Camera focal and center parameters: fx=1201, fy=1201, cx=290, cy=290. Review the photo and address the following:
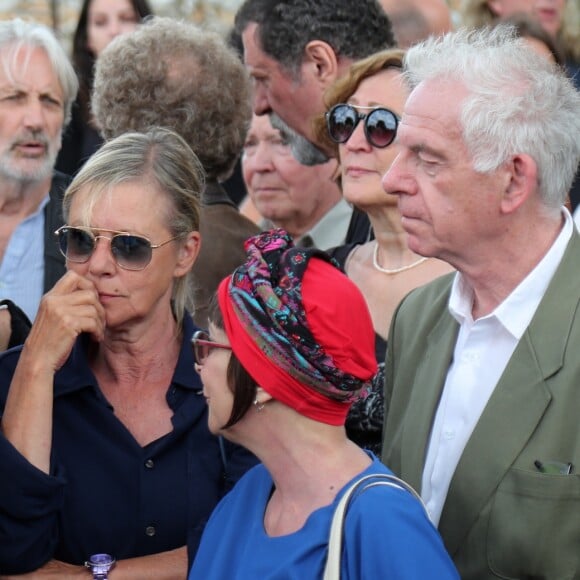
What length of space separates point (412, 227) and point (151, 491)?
1.00 m

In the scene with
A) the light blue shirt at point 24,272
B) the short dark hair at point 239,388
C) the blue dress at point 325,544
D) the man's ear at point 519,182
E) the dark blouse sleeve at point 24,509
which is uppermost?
the man's ear at point 519,182

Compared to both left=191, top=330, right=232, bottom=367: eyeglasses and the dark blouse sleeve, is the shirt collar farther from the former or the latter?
the dark blouse sleeve

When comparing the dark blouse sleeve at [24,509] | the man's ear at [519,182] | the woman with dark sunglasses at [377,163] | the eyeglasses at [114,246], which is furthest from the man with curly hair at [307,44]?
the dark blouse sleeve at [24,509]

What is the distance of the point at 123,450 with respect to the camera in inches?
130

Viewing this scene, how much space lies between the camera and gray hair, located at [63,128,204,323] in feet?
11.2

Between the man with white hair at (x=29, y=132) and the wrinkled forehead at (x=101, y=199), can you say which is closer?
the wrinkled forehead at (x=101, y=199)

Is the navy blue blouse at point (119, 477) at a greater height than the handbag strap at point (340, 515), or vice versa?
the handbag strap at point (340, 515)

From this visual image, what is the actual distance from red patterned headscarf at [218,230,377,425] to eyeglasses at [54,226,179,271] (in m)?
0.68

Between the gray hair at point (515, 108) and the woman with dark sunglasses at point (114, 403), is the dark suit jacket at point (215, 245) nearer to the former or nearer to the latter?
the woman with dark sunglasses at point (114, 403)

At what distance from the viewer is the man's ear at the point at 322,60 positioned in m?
4.99

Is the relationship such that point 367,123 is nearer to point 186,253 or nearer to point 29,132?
point 186,253

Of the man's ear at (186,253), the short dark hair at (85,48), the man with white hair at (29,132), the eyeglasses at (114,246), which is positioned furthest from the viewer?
the short dark hair at (85,48)

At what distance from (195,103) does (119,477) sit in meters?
1.53

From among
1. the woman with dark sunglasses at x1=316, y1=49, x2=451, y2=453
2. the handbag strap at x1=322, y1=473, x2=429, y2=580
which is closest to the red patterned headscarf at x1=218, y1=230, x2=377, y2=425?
the handbag strap at x1=322, y1=473, x2=429, y2=580
